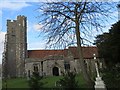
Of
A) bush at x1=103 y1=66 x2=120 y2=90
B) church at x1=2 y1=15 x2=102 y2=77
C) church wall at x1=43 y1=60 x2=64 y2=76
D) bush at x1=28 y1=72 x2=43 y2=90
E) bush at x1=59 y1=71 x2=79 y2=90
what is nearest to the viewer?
bush at x1=59 y1=71 x2=79 y2=90

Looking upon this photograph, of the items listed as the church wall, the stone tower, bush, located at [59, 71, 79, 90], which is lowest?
bush, located at [59, 71, 79, 90]

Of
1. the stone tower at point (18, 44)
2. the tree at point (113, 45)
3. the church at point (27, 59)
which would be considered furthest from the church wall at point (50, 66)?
the tree at point (113, 45)

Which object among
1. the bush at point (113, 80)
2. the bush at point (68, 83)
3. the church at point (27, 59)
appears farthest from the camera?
the church at point (27, 59)

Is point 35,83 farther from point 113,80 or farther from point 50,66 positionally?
point 50,66

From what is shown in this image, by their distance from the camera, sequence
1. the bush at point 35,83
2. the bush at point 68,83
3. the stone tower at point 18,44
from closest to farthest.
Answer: the bush at point 68,83 → the bush at point 35,83 → the stone tower at point 18,44

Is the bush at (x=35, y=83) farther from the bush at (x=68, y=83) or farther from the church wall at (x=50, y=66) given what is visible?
the church wall at (x=50, y=66)

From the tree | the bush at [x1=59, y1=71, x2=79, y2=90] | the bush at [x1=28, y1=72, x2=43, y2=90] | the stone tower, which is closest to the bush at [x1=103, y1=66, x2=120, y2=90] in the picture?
the bush at [x1=59, y1=71, x2=79, y2=90]

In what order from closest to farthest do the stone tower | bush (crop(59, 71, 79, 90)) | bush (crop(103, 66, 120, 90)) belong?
bush (crop(59, 71, 79, 90)) < bush (crop(103, 66, 120, 90)) < the stone tower

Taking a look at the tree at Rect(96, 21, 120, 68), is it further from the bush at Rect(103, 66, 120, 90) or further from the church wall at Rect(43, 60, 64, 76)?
the church wall at Rect(43, 60, 64, 76)

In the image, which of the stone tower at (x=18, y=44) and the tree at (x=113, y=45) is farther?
the stone tower at (x=18, y=44)

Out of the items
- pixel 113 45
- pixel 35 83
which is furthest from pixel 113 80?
pixel 113 45

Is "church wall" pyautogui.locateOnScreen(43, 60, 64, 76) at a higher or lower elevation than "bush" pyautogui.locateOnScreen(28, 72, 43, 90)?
higher

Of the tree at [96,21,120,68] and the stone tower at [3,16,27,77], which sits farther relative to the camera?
the stone tower at [3,16,27,77]

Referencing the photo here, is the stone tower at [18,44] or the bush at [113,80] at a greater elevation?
the stone tower at [18,44]
